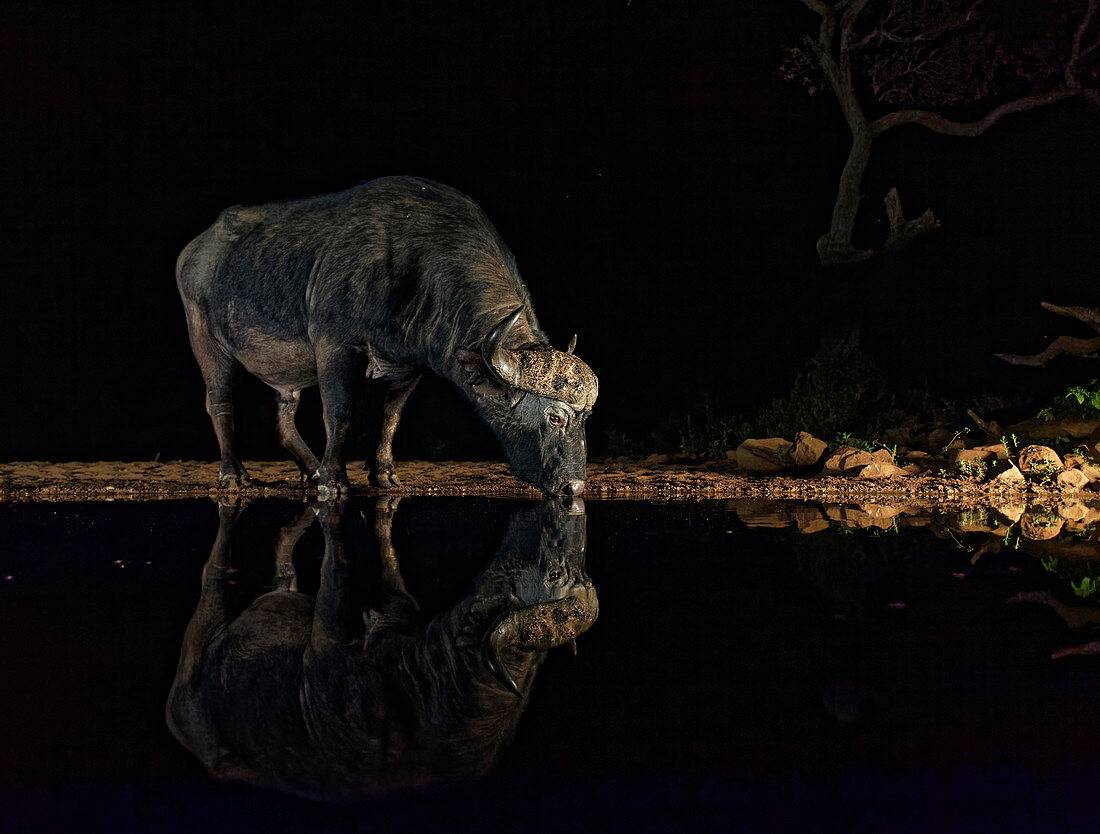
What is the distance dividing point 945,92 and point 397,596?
331 inches

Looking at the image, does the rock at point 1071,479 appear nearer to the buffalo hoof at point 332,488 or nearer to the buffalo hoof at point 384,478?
the buffalo hoof at point 384,478

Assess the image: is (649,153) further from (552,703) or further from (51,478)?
(552,703)

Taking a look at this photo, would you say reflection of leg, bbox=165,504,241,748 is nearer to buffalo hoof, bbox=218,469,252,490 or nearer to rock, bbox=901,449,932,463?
buffalo hoof, bbox=218,469,252,490

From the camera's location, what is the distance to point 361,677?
10.5 feet

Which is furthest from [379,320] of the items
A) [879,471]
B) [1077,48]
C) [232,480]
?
[1077,48]

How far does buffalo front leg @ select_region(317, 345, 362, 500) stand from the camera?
24.8 feet

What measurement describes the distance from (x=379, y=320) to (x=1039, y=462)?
4242 millimetres

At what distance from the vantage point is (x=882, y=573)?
4648mm

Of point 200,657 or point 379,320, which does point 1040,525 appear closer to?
point 379,320

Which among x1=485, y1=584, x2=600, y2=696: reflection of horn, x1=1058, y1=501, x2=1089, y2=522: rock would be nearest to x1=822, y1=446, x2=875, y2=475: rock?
x1=1058, y1=501, x2=1089, y2=522: rock

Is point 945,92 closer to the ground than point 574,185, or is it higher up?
higher up

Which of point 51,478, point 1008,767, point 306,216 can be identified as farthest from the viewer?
point 51,478

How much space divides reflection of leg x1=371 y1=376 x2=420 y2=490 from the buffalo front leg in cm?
60

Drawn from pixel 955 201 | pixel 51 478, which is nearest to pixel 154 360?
pixel 51 478
